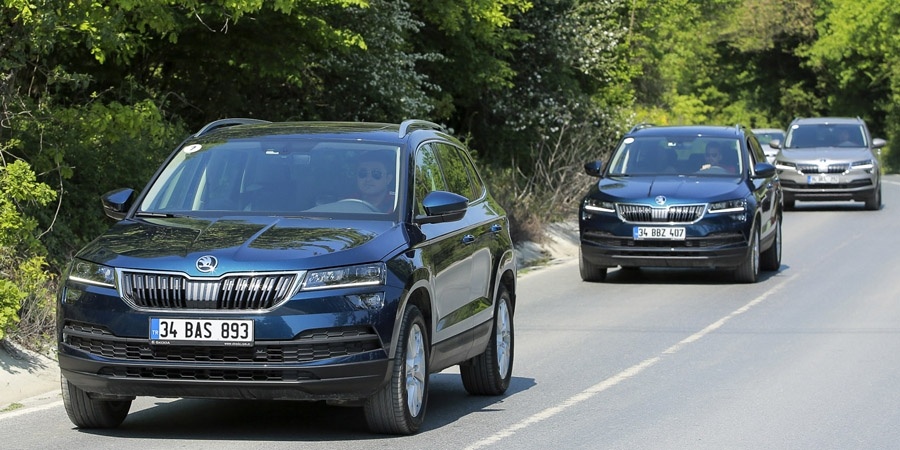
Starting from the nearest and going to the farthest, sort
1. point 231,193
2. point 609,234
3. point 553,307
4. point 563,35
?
1. point 231,193
2. point 553,307
3. point 609,234
4. point 563,35

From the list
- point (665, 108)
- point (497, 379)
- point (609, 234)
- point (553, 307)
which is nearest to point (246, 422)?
point (497, 379)

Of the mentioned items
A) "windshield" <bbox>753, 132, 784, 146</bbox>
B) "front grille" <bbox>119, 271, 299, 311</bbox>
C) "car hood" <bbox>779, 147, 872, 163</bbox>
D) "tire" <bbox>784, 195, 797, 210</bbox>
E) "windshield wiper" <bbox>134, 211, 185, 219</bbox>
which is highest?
"windshield wiper" <bbox>134, 211, 185, 219</bbox>

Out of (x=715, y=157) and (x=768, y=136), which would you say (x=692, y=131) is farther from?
(x=768, y=136)

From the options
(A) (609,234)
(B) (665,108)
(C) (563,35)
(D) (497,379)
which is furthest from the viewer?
(B) (665,108)

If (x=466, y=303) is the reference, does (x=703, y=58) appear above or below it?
below

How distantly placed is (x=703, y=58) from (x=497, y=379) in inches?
2764

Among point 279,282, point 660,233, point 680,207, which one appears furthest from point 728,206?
point 279,282

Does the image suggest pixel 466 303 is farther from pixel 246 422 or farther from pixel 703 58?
pixel 703 58

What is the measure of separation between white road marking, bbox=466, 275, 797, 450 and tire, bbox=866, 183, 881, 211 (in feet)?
52.7

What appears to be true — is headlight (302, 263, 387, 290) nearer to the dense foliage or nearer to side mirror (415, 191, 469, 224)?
side mirror (415, 191, 469, 224)

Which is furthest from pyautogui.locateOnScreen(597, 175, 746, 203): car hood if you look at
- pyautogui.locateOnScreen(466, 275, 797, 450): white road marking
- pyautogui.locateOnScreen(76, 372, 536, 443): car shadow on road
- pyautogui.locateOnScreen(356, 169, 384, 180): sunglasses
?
pyautogui.locateOnScreen(356, 169, 384, 180): sunglasses

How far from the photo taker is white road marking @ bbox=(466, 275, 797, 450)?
29.2 ft

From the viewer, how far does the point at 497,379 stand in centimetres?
1043

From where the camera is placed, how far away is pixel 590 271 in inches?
744
